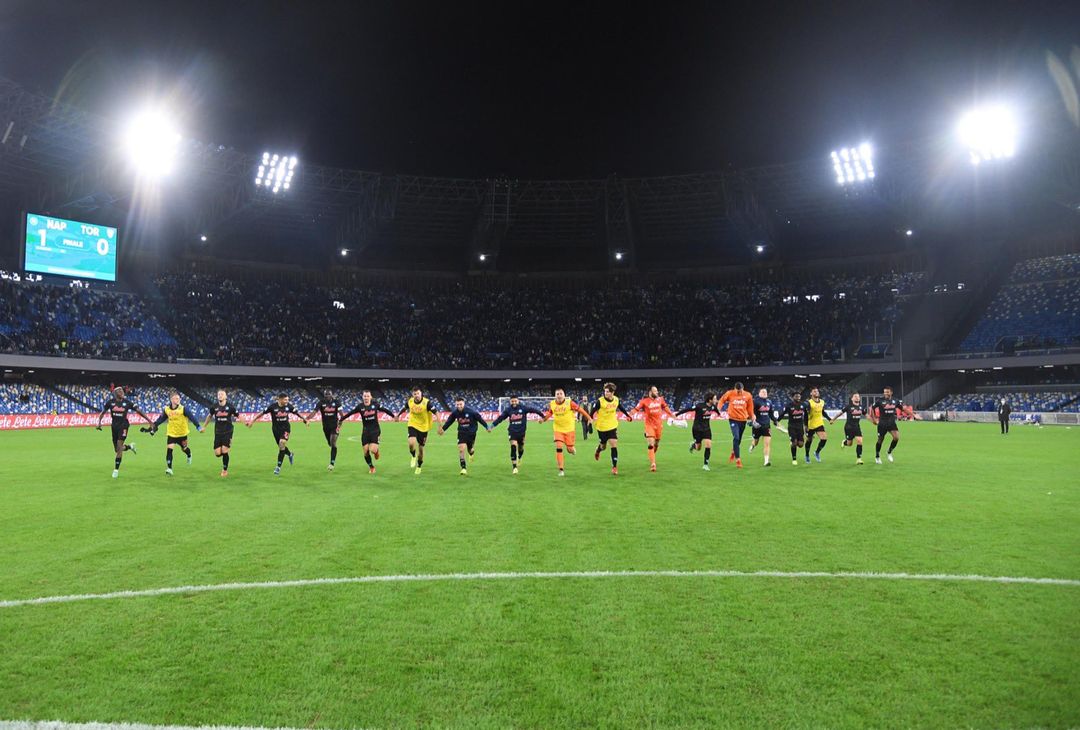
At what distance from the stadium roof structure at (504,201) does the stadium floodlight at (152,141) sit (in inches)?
57.7

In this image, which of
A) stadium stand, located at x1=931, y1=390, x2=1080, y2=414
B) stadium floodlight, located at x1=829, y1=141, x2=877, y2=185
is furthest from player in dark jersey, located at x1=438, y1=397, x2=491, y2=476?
stadium stand, located at x1=931, y1=390, x2=1080, y2=414

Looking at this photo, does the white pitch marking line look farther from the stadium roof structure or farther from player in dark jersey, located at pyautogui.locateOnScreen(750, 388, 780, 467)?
the stadium roof structure

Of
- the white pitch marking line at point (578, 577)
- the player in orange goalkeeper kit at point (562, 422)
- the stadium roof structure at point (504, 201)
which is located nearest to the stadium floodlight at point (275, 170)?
the stadium roof structure at point (504, 201)

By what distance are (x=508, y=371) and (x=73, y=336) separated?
36904 millimetres

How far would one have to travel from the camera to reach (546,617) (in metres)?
5.45

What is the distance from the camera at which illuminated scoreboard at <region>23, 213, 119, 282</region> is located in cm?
4312

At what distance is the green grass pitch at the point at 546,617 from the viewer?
3.88 m

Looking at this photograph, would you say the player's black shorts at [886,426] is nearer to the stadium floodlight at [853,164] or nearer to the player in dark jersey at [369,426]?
the player in dark jersey at [369,426]

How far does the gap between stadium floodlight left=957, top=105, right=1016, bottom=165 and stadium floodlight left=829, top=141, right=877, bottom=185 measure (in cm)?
613

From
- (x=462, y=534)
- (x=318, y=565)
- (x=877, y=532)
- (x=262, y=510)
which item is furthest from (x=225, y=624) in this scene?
(x=877, y=532)

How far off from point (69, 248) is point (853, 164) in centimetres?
5629

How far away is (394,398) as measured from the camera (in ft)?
219

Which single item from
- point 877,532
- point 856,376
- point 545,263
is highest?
point 545,263

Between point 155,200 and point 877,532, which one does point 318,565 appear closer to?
point 877,532
